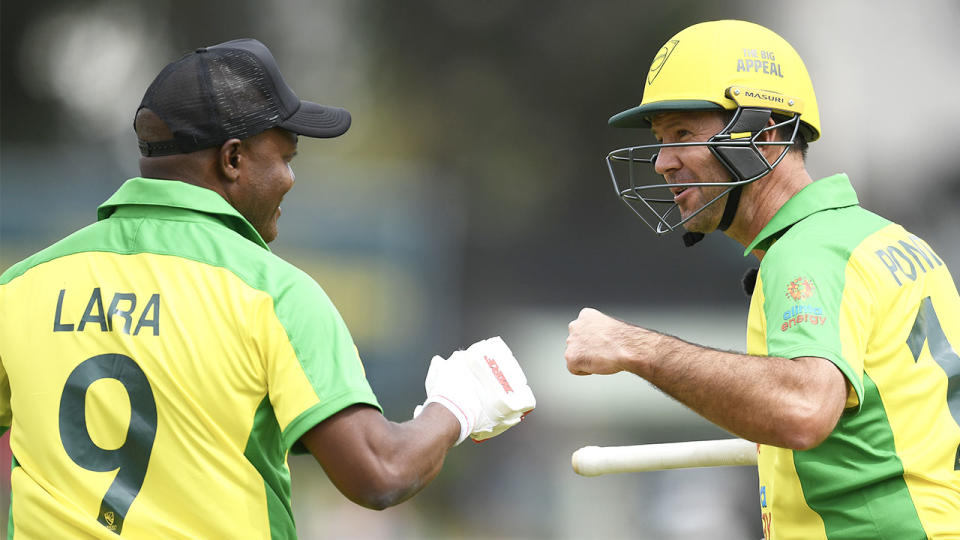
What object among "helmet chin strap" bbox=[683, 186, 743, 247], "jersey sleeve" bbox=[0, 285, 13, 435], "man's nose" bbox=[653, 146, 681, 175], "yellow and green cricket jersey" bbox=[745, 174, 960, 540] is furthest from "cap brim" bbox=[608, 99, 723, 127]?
"jersey sleeve" bbox=[0, 285, 13, 435]

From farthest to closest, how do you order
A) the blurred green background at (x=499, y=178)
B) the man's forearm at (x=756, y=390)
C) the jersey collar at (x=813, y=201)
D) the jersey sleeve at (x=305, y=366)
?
the blurred green background at (x=499, y=178), the jersey collar at (x=813, y=201), the man's forearm at (x=756, y=390), the jersey sleeve at (x=305, y=366)

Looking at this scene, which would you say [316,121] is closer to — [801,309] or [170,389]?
[170,389]

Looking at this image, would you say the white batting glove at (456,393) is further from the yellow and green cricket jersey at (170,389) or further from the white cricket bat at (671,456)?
the white cricket bat at (671,456)

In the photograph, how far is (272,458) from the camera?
7.55 ft

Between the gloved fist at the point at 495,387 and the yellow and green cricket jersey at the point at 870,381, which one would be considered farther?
the gloved fist at the point at 495,387

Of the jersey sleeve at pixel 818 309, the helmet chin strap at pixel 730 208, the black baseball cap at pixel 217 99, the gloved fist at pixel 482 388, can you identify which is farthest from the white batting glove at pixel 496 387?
the helmet chin strap at pixel 730 208

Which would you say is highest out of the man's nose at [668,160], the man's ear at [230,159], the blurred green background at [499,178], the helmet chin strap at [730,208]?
the man's ear at [230,159]

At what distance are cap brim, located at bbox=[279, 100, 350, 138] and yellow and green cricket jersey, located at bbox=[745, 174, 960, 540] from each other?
1116 millimetres

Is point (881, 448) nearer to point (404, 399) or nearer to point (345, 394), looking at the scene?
point (345, 394)

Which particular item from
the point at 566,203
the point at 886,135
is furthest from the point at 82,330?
the point at 886,135

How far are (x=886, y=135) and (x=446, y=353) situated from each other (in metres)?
3.27

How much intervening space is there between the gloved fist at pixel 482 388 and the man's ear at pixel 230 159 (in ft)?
2.09

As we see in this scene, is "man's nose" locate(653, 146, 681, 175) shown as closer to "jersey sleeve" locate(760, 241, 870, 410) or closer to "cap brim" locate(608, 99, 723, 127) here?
"cap brim" locate(608, 99, 723, 127)

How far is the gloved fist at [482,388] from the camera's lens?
250cm
